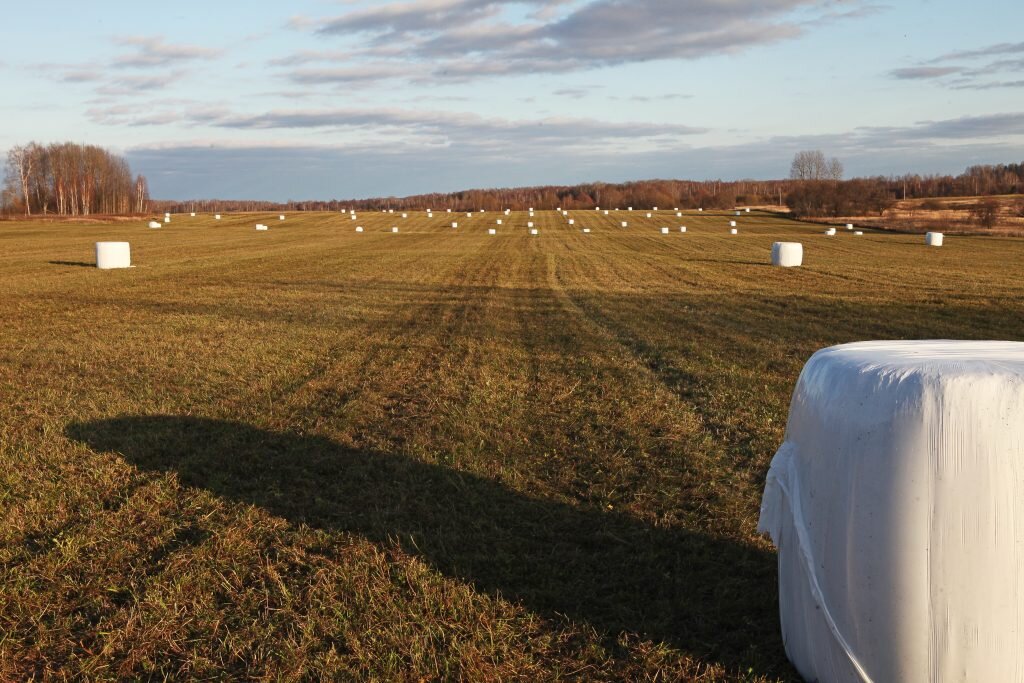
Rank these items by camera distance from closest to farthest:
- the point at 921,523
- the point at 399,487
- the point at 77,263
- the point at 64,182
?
the point at 921,523
the point at 399,487
the point at 77,263
the point at 64,182

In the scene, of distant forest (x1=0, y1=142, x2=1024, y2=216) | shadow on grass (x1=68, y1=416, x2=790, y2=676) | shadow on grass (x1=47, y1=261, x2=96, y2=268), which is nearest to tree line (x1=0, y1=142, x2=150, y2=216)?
distant forest (x1=0, y1=142, x2=1024, y2=216)

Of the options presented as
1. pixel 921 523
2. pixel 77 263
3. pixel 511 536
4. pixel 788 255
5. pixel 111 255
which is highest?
pixel 111 255

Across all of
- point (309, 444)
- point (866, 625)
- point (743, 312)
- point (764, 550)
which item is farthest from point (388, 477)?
point (743, 312)

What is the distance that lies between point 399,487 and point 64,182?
144389 mm

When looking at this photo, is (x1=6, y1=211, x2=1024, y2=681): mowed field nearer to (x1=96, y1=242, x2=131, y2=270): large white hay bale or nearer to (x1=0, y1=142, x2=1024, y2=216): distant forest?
(x1=96, y1=242, x2=131, y2=270): large white hay bale

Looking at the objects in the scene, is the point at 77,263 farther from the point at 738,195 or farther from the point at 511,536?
the point at 738,195

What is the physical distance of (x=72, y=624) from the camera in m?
4.20

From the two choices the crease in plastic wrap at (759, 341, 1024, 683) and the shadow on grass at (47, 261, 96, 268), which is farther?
the shadow on grass at (47, 261, 96, 268)

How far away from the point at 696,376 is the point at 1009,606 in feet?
24.5

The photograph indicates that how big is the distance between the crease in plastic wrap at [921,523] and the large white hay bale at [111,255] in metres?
28.8

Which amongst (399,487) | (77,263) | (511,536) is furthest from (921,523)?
(77,263)

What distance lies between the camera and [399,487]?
6324mm

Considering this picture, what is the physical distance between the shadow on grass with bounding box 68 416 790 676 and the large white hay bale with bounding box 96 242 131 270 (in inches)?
901

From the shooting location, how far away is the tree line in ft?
411
